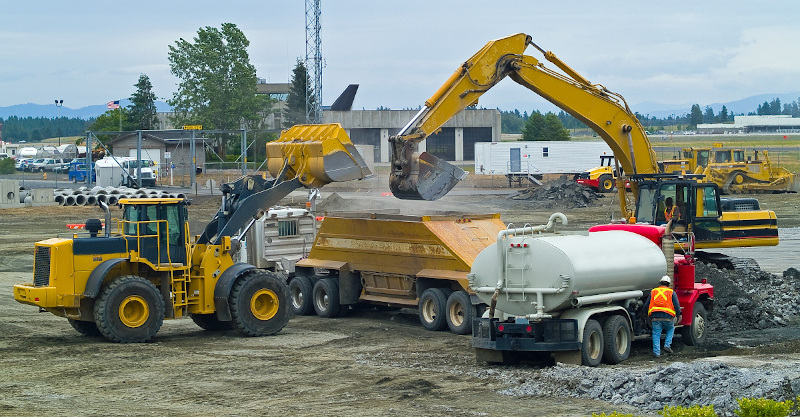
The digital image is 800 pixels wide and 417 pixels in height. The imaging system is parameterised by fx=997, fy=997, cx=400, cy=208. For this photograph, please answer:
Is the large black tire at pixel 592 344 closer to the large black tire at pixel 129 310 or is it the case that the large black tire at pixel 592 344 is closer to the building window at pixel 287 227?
the large black tire at pixel 129 310

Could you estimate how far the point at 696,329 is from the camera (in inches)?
661

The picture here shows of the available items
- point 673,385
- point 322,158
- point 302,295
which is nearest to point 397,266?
point 322,158

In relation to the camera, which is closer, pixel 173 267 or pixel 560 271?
pixel 560 271

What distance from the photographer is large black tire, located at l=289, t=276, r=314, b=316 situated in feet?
70.8

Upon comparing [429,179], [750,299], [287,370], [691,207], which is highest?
[429,179]

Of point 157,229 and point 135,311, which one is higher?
point 157,229

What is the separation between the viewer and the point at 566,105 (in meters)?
23.4

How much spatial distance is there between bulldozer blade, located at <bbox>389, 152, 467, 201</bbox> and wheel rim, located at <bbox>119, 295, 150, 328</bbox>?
583 centimetres

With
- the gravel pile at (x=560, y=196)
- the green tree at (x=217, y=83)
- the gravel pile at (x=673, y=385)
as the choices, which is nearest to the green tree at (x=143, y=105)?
→ the green tree at (x=217, y=83)

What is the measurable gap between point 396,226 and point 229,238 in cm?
328

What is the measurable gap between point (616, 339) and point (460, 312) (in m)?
4.11

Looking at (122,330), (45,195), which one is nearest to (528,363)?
(122,330)

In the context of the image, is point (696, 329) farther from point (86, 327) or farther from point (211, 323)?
point (86, 327)

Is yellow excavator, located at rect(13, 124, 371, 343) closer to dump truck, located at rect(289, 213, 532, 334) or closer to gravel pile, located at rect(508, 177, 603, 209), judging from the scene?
dump truck, located at rect(289, 213, 532, 334)
